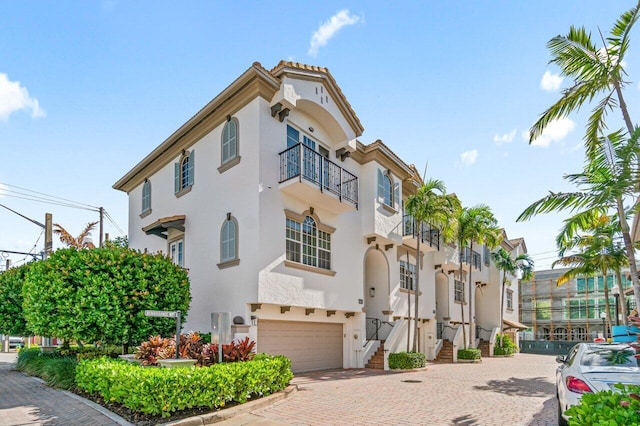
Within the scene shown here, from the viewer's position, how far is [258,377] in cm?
1051

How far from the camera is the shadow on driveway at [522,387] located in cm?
1328

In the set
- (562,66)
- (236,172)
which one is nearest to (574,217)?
(562,66)

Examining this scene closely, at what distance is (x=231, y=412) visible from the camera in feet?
30.6

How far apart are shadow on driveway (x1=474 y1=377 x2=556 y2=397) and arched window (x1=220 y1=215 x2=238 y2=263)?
8697 mm

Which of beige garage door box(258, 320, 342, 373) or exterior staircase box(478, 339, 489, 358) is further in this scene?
exterior staircase box(478, 339, 489, 358)

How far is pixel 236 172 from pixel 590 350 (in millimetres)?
11060

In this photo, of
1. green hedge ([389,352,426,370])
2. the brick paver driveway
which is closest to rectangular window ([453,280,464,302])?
green hedge ([389,352,426,370])

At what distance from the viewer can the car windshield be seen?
733cm

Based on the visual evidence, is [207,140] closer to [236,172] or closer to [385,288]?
[236,172]

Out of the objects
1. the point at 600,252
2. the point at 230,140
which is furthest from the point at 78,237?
the point at 600,252

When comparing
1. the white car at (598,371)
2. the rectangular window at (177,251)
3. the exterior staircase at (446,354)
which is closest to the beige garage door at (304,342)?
the rectangular window at (177,251)

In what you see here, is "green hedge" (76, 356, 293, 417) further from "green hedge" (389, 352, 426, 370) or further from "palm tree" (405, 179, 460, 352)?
"palm tree" (405, 179, 460, 352)

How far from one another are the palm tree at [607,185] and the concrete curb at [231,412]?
22.8ft

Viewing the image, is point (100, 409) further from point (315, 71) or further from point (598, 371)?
point (315, 71)
